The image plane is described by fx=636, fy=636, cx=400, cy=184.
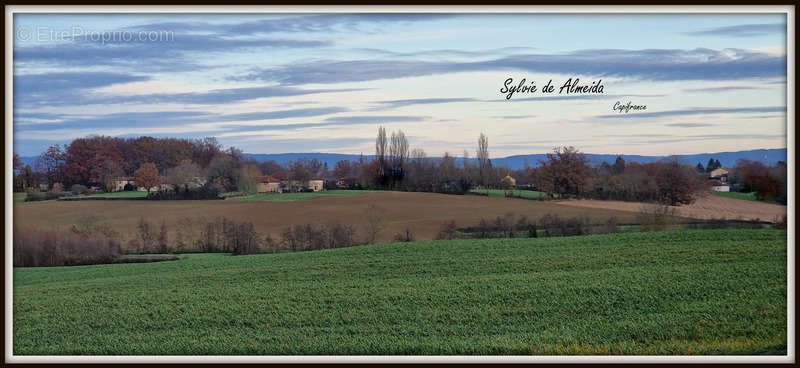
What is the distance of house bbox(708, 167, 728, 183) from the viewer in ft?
34.5

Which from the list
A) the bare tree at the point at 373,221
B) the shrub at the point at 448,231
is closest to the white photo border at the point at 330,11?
the bare tree at the point at 373,221

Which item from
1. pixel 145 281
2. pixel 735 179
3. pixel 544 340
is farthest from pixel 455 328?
pixel 145 281

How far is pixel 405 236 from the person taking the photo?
1327cm

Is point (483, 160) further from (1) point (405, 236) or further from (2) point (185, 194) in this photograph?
(2) point (185, 194)

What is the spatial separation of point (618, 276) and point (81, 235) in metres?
9.52

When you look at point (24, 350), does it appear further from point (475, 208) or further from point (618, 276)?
point (618, 276)

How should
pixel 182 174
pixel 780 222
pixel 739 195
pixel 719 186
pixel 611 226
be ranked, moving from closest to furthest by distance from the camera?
pixel 780 222, pixel 739 195, pixel 719 186, pixel 182 174, pixel 611 226

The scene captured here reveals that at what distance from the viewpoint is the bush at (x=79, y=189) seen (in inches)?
442

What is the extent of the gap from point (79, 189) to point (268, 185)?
10.9ft

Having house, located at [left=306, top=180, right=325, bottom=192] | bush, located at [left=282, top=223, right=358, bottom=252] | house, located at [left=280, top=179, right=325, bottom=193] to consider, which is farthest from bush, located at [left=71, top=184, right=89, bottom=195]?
house, located at [left=306, top=180, right=325, bottom=192]

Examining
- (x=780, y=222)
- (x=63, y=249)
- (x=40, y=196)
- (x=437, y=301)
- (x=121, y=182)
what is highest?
(x=121, y=182)

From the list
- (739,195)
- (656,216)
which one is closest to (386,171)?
(656,216)

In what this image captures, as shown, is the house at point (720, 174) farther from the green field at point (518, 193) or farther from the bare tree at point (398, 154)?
the bare tree at point (398, 154)

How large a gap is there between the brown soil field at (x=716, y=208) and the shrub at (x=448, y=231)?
2.12 metres
